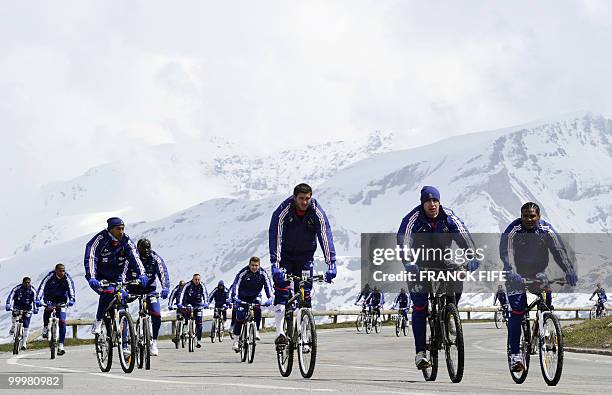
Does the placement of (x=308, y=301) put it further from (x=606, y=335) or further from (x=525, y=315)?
Result: (x=606, y=335)

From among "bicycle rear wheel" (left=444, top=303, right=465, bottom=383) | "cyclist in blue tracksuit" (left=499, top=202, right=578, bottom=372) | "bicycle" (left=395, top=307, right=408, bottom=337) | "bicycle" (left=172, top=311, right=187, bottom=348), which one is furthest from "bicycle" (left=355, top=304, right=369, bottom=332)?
"bicycle rear wheel" (left=444, top=303, right=465, bottom=383)

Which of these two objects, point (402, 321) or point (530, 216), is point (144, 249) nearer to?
point (530, 216)

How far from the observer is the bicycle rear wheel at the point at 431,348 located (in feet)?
41.5

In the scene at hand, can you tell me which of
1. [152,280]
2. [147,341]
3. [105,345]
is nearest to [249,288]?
[152,280]

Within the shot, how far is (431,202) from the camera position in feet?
41.0

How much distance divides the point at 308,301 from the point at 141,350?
3.02 m

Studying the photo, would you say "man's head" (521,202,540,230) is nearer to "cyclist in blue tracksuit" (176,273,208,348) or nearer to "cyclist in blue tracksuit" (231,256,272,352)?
"cyclist in blue tracksuit" (231,256,272,352)

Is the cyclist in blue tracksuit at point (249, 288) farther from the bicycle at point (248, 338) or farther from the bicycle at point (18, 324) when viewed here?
the bicycle at point (18, 324)

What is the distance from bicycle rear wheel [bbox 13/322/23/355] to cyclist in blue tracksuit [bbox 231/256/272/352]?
21.9 feet

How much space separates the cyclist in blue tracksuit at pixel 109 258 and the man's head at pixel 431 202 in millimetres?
3987

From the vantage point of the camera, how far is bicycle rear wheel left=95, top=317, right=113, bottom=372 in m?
14.9

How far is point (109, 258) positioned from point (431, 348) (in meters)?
4.52

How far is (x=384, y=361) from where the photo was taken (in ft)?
69.6

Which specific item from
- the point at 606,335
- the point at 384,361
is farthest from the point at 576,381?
the point at 606,335
